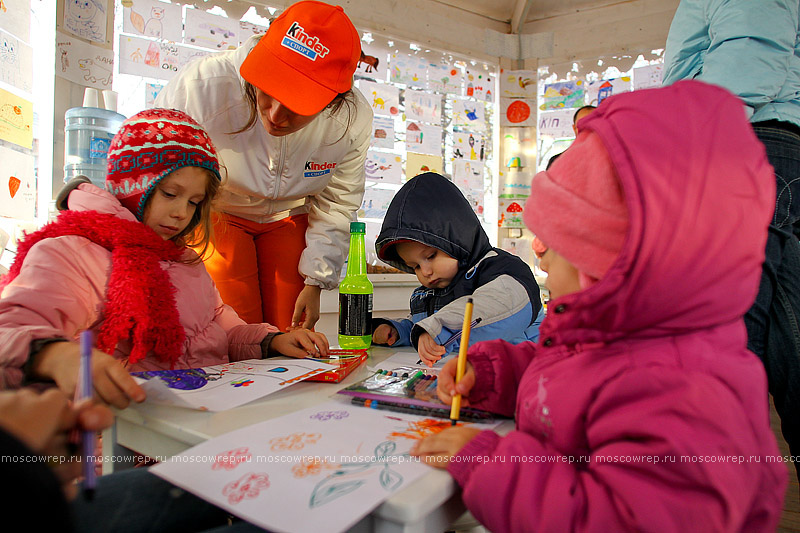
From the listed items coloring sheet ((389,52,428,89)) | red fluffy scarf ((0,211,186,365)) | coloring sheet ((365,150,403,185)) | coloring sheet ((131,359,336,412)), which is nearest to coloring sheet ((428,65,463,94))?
coloring sheet ((389,52,428,89))

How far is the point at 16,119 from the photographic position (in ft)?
5.73

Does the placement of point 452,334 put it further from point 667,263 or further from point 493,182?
point 493,182

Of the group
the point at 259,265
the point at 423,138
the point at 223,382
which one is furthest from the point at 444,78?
the point at 223,382

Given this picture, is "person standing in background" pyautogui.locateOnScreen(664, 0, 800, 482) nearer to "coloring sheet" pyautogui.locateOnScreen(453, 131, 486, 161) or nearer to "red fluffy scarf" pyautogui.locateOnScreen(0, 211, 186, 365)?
"red fluffy scarf" pyautogui.locateOnScreen(0, 211, 186, 365)

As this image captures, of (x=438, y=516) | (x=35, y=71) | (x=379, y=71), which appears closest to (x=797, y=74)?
(x=438, y=516)

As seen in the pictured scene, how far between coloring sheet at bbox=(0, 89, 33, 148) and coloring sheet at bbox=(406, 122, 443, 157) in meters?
1.82

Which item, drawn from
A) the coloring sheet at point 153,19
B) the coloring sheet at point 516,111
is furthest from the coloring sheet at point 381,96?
the coloring sheet at point 153,19

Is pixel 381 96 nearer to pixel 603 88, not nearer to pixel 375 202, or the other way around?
pixel 375 202

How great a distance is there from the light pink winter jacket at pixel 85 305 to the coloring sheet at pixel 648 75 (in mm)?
3011

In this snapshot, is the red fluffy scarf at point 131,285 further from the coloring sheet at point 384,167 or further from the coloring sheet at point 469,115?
the coloring sheet at point 469,115

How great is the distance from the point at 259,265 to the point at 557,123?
249 centimetres

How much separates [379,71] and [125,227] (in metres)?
2.24

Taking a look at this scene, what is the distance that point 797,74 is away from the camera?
113 cm

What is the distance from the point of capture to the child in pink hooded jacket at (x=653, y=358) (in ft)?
1.35
